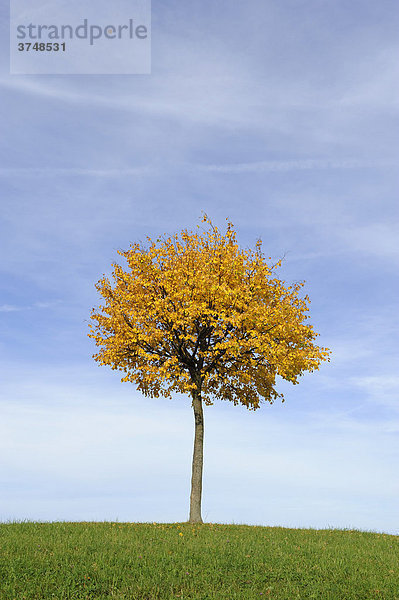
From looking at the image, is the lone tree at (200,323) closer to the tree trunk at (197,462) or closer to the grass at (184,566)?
the tree trunk at (197,462)

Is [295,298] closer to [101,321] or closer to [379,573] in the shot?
[101,321]

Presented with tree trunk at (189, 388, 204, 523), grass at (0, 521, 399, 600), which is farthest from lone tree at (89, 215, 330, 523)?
grass at (0, 521, 399, 600)

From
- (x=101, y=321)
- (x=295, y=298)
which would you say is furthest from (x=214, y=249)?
(x=101, y=321)

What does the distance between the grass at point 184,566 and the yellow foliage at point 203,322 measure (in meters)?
8.14

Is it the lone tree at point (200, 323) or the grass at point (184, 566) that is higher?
the lone tree at point (200, 323)

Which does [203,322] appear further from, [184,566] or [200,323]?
[184,566]

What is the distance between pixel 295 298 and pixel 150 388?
29.0 feet

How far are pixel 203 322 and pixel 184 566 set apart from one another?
12.2 metres

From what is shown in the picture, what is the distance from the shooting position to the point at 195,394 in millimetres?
26312

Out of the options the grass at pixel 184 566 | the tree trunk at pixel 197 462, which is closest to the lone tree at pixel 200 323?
the tree trunk at pixel 197 462

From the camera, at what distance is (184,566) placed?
15.1 metres

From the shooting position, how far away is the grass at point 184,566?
1367 centimetres

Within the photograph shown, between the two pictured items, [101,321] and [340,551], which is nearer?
[340,551]

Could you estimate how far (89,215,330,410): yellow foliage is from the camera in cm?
2469
